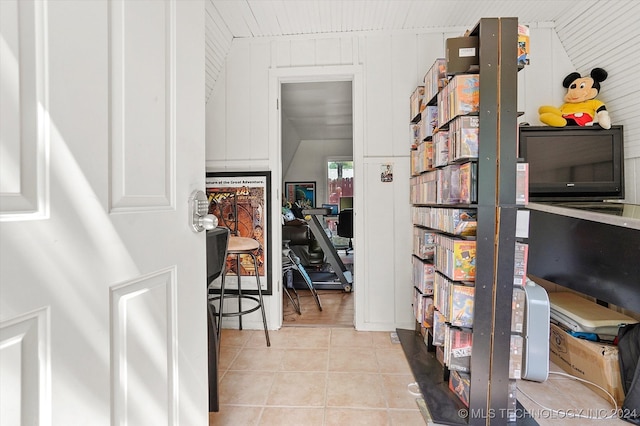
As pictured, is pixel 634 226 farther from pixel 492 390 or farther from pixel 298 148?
pixel 298 148

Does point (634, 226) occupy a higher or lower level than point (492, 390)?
higher

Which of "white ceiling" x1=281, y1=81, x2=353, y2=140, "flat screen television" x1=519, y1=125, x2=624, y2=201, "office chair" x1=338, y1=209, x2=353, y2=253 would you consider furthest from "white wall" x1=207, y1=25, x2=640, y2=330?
"office chair" x1=338, y1=209, x2=353, y2=253

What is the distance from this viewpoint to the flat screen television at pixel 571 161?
2064mm

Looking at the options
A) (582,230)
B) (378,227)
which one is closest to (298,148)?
(378,227)

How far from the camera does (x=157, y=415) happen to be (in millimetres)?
664

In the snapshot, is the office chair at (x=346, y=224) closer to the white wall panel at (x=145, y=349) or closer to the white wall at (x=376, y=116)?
the white wall at (x=376, y=116)

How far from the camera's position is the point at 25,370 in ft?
1.34

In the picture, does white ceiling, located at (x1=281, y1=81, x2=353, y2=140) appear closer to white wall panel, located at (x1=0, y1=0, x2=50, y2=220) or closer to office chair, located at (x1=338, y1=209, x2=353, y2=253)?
office chair, located at (x1=338, y1=209, x2=353, y2=253)

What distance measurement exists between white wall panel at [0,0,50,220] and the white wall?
216cm

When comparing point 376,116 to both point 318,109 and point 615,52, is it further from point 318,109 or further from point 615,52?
point 318,109

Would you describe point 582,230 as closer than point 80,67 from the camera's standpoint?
No

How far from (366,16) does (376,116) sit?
749mm

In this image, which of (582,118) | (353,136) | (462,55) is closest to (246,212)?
(353,136)

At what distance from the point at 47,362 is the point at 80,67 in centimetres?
47
